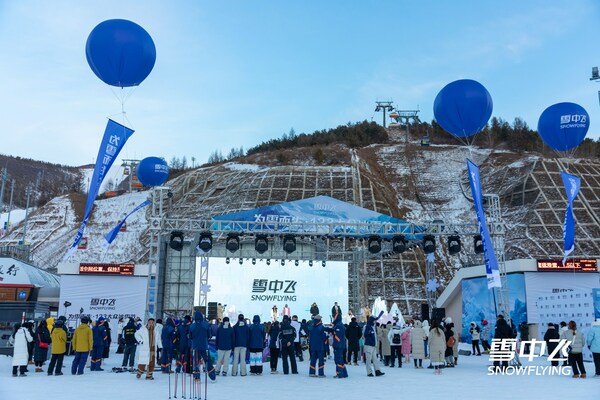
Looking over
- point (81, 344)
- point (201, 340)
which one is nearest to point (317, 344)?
point (201, 340)

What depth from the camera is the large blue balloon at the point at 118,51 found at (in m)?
13.1

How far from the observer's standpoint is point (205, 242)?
18.8 metres

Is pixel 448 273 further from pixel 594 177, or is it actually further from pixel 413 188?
pixel 594 177

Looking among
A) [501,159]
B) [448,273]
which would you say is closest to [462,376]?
[448,273]

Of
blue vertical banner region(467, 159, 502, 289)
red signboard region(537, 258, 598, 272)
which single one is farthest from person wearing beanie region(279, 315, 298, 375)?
red signboard region(537, 258, 598, 272)

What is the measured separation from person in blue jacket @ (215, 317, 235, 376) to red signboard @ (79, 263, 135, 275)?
1717 centimetres

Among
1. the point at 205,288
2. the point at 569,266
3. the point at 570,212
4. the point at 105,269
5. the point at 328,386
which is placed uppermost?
the point at 570,212

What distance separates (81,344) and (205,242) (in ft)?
23.3

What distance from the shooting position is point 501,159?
210 ft

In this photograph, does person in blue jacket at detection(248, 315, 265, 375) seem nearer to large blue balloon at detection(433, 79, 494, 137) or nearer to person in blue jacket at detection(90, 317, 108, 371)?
person in blue jacket at detection(90, 317, 108, 371)

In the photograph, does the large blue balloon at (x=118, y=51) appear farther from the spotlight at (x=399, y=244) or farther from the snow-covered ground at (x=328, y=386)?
the spotlight at (x=399, y=244)

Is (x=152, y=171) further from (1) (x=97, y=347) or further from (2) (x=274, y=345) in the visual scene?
(2) (x=274, y=345)

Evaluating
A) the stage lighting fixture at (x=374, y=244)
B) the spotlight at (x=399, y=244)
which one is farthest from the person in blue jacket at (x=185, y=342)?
the spotlight at (x=399, y=244)

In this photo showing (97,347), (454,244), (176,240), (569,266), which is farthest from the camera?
(569,266)
